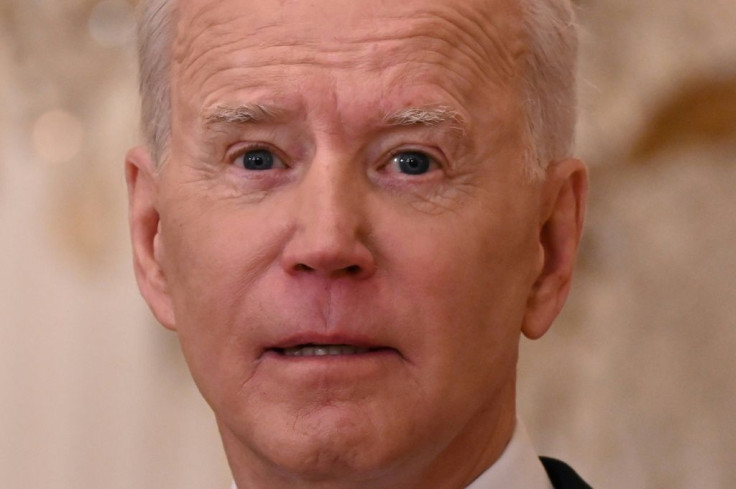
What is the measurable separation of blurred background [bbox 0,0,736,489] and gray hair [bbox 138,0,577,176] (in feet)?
4.76

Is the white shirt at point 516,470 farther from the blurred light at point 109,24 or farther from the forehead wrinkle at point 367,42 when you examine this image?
the blurred light at point 109,24

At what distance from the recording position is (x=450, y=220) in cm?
215

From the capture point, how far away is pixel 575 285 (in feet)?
13.0

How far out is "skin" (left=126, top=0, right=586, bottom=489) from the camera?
2.08m

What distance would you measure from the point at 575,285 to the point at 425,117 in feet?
6.29

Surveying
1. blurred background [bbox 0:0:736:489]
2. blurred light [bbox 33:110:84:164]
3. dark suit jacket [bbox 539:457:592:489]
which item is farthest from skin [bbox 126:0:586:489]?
blurred light [bbox 33:110:84:164]

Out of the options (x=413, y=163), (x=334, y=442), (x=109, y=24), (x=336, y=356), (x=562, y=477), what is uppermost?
(x=109, y=24)

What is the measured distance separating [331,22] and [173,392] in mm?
2284

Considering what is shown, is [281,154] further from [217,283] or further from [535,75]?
[535,75]

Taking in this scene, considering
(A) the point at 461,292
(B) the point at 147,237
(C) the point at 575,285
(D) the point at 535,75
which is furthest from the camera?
(C) the point at 575,285

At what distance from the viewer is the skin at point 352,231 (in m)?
2.08

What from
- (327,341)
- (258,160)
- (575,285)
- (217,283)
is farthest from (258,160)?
(575,285)

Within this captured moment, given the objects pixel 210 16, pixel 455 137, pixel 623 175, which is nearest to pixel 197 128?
pixel 210 16

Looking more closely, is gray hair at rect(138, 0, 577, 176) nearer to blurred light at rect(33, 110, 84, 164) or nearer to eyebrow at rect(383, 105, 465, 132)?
eyebrow at rect(383, 105, 465, 132)
